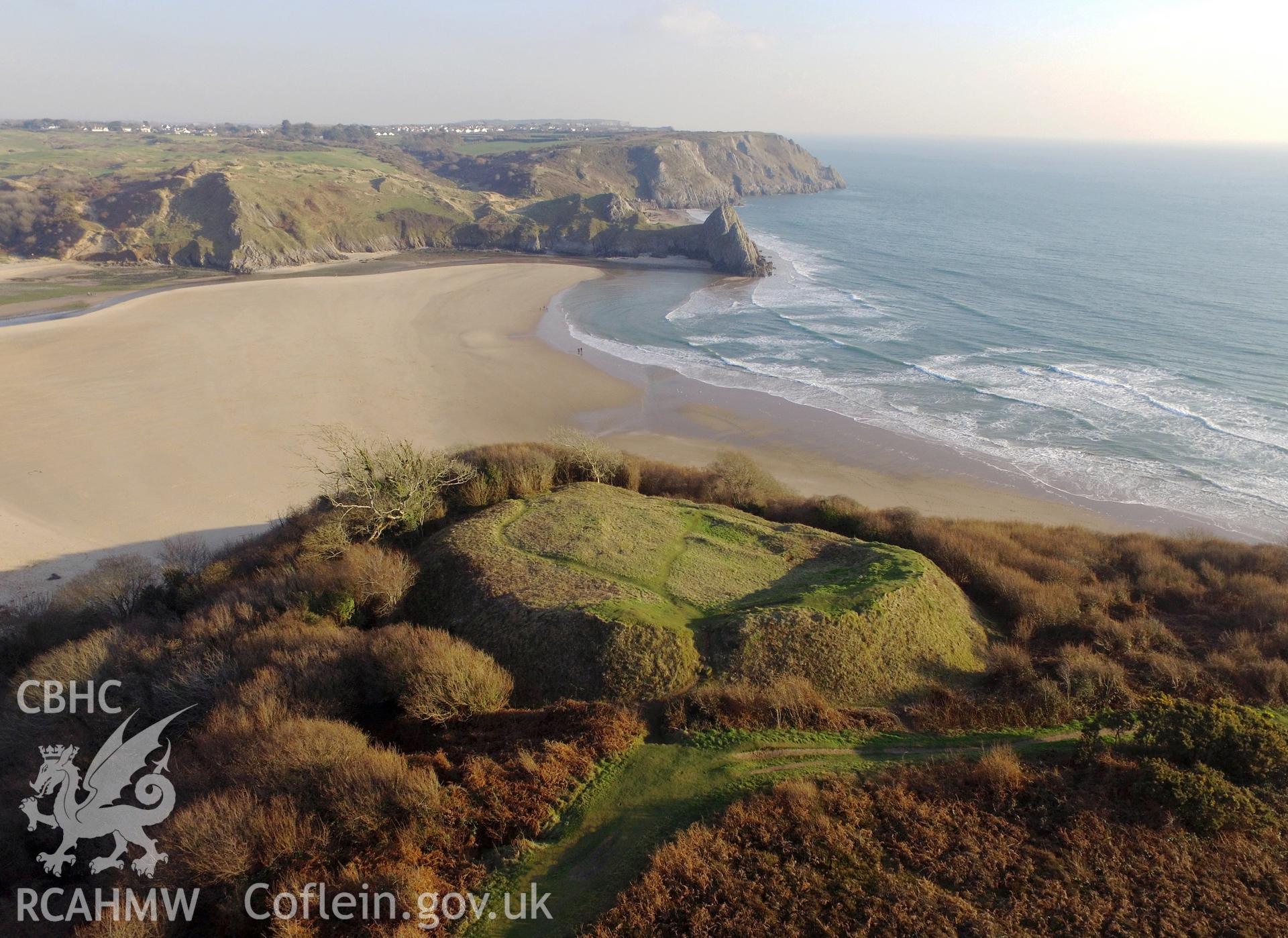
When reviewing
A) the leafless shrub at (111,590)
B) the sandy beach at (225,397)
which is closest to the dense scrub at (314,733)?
the leafless shrub at (111,590)

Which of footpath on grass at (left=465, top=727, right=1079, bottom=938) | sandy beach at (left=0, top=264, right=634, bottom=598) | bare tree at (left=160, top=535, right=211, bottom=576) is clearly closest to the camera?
footpath on grass at (left=465, top=727, right=1079, bottom=938)

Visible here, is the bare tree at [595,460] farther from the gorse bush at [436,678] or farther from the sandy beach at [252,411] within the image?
the sandy beach at [252,411]

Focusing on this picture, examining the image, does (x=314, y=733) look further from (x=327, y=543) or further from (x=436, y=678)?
(x=327, y=543)

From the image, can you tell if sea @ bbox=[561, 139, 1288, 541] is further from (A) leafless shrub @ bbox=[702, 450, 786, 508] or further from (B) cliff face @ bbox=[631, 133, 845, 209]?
(B) cliff face @ bbox=[631, 133, 845, 209]

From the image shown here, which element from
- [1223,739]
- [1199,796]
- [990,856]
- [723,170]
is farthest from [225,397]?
[723,170]

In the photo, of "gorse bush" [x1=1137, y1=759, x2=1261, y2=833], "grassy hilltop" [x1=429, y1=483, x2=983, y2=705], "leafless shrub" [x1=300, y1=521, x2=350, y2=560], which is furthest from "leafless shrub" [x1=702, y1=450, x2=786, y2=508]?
"gorse bush" [x1=1137, y1=759, x2=1261, y2=833]
